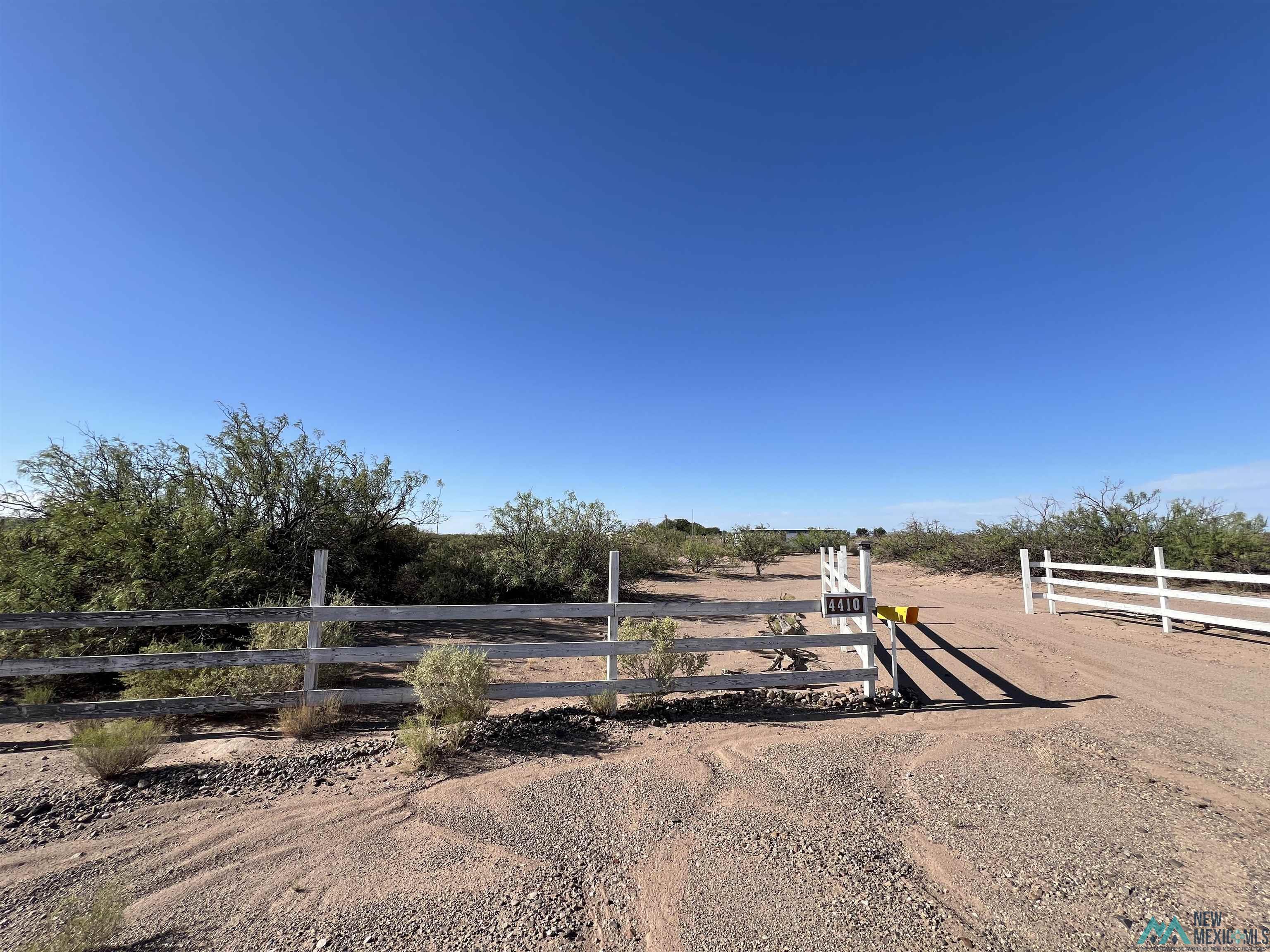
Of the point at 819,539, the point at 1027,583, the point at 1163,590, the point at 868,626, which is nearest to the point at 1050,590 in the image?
Result: the point at 1027,583

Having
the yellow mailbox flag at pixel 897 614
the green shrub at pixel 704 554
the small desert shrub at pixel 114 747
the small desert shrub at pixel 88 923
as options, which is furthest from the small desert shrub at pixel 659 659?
the green shrub at pixel 704 554

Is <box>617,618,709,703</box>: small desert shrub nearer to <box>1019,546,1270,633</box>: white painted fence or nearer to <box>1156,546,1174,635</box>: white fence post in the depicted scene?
<box>1019,546,1270,633</box>: white painted fence

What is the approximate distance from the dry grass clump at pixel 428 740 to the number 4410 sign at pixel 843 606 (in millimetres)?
4066

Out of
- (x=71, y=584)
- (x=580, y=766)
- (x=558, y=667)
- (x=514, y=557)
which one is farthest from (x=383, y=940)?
(x=514, y=557)

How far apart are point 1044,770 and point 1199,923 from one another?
1.81m

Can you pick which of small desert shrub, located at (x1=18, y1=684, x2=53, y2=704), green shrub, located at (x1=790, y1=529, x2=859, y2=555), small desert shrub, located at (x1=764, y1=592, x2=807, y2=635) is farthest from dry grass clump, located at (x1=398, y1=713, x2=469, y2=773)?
green shrub, located at (x1=790, y1=529, x2=859, y2=555)

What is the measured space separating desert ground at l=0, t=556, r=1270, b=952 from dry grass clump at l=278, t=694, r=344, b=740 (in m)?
0.19

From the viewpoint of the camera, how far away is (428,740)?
4387mm

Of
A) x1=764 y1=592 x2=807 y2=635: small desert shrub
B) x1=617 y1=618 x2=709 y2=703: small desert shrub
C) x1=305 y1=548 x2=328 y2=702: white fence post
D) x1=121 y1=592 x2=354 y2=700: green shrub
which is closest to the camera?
x1=305 y1=548 x2=328 y2=702: white fence post

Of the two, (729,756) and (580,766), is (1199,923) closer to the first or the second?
(729,756)

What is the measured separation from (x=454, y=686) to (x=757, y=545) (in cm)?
2160

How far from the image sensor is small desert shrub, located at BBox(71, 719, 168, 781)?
4.03 m

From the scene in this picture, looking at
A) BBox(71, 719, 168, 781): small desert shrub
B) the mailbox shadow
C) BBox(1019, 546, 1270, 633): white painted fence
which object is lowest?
the mailbox shadow

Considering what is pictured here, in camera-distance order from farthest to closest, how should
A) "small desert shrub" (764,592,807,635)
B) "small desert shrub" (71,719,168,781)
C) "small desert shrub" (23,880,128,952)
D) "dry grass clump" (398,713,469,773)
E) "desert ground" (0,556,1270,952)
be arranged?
"small desert shrub" (764,592,807,635), "dry grass clump" (398,713,469,773), "small desert shrub" (71,719,168,781), "desert ground" (0,556,1270,952), "small desert shrub" (23,880,128,952)
